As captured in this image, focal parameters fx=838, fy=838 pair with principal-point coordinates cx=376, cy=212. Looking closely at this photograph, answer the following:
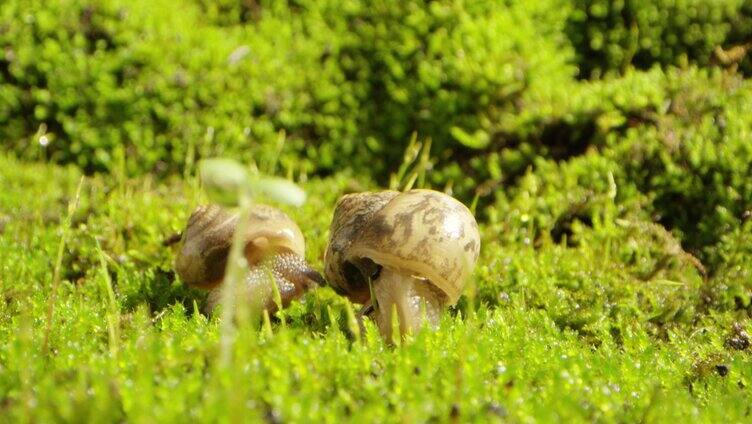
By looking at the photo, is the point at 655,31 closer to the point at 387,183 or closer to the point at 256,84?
the point at 387,183

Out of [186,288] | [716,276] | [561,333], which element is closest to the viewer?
[561,333]

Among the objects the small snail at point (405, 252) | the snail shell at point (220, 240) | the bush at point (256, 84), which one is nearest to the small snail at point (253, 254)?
the snail shell at point (220, 240)

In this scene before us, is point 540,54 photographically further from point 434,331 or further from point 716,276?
point 434,331

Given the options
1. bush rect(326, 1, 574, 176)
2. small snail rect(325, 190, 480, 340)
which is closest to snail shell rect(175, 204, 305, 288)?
small snail rect(325, 190, 480, 340)

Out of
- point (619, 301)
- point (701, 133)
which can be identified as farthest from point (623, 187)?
point (619, 301)

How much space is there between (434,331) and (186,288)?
1391mm

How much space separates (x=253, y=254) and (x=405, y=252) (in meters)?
0.87

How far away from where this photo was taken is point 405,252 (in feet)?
9.97

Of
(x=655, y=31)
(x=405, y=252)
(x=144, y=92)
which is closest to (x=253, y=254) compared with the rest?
(x=405, y=252)

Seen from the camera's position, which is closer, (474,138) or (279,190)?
(279,190)

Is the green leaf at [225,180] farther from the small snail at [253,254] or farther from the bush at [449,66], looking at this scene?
the bush at [449,66]

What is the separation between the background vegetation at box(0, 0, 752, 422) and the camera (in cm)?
248

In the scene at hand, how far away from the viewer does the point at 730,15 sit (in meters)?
6.66

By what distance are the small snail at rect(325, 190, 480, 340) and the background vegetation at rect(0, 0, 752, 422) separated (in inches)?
5.6
